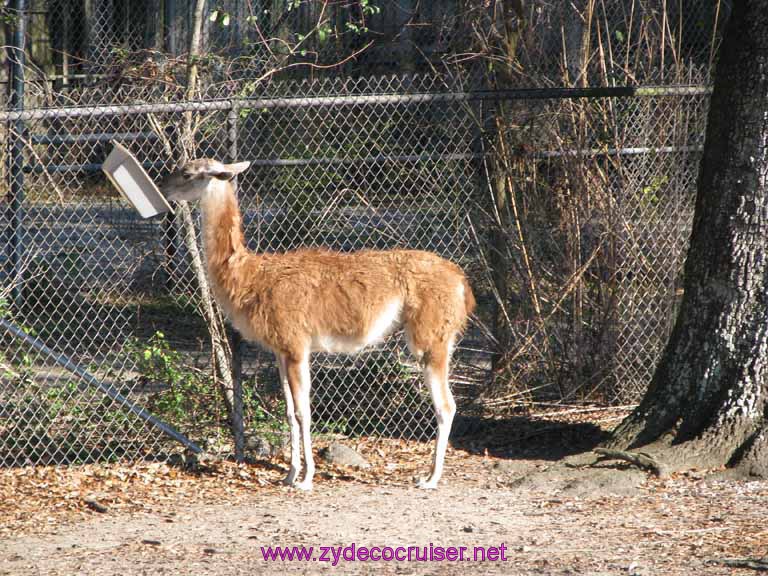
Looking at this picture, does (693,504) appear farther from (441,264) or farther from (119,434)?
(119,434)

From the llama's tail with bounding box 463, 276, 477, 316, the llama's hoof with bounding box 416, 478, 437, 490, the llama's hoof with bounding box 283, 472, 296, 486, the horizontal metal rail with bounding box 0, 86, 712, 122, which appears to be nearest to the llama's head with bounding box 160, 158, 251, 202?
the horizontal metal rail with bounding box 0, 86, 712, 122

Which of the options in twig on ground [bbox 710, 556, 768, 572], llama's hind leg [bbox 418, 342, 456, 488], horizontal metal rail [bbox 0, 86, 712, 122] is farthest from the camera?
A: llama's hind leg [bbox 418, 342, 456, 488]

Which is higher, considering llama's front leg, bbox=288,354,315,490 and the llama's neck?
the llama's neck

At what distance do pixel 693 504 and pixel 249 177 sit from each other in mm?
5525

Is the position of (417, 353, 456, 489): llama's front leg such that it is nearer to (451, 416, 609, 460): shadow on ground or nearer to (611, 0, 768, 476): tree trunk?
(451, 416, 609, 460): shadow on ground

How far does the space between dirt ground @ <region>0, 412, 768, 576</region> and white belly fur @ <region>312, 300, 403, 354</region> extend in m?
0.87

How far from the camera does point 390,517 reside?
5.99 m

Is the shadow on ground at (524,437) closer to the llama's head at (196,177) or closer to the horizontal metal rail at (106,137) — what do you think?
the llama's head at (196,177)

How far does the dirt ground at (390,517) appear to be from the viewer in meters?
5.18

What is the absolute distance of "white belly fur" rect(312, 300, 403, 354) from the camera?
6.69m

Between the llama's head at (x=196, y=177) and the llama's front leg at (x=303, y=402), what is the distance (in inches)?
47.9

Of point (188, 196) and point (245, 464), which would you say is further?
point (245, 464)

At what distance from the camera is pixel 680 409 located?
6.70 metres

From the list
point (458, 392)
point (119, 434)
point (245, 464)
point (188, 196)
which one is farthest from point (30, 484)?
point (458, 392)
